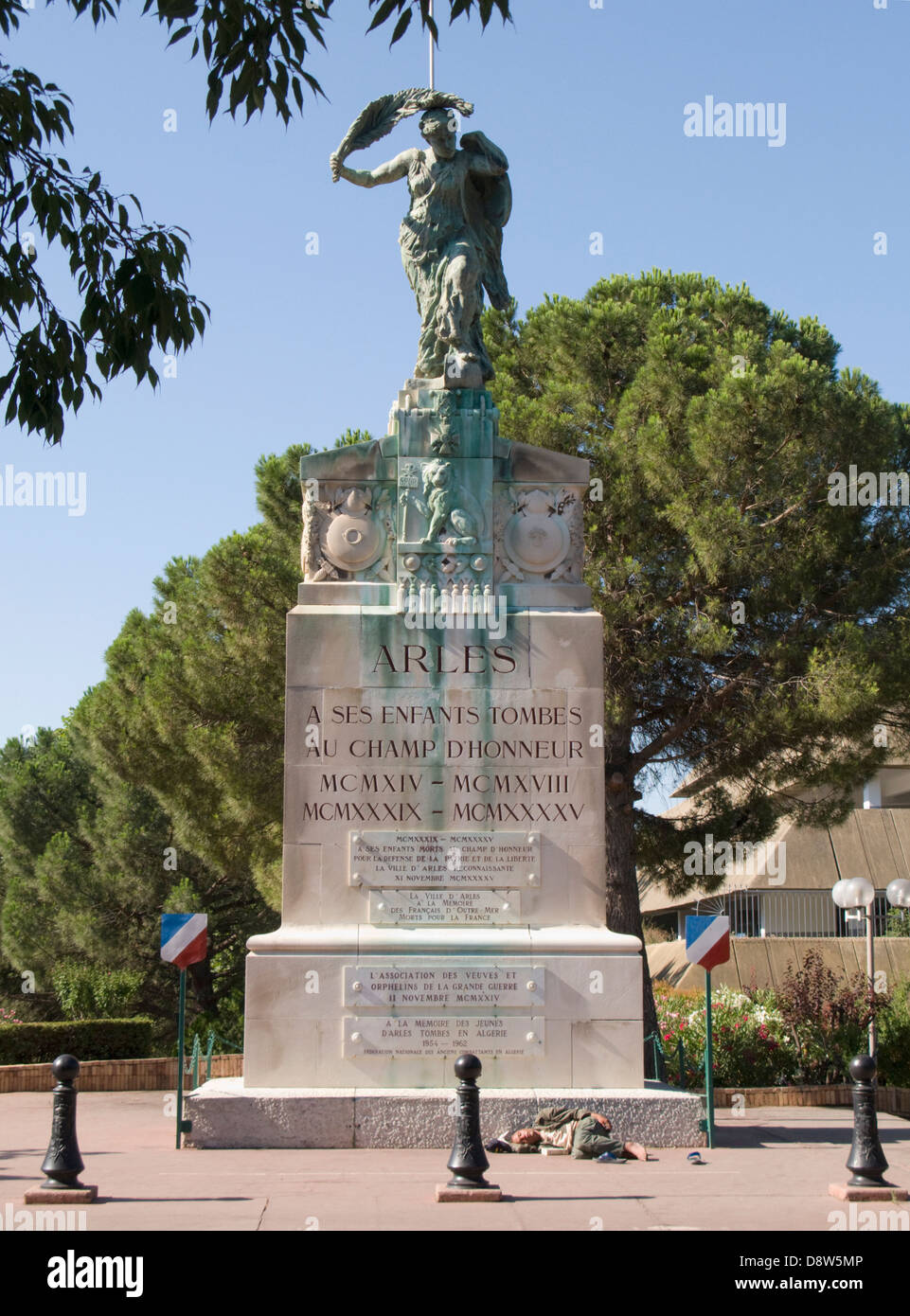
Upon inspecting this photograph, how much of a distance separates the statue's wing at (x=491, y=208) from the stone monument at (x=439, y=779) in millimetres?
21

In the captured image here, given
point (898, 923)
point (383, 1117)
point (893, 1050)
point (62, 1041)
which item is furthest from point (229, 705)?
point (898, 923)

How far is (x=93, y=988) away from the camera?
2930cm

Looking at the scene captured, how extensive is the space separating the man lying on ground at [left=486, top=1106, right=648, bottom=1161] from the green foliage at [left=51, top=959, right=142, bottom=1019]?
19.2 m

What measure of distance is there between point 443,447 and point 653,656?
7460 millimetres

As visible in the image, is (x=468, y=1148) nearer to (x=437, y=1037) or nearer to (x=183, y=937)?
(x=437, y=1037)

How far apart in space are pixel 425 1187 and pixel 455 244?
882 cm

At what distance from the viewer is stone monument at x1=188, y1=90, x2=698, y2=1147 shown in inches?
476

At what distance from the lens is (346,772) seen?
12.8 metres

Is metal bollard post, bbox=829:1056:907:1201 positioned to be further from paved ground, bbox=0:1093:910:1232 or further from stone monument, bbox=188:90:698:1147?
stone monument, bbox=188:90:698:1147

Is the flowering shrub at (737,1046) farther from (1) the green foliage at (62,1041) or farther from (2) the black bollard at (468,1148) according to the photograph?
(2) the black bollard at (468,1148)

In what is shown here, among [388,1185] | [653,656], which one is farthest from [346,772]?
[653,656]

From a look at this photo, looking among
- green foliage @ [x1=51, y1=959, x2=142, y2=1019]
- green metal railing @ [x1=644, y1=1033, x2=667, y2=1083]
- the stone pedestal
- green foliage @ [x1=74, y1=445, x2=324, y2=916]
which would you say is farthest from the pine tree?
green foliage @ [x1=51, y1=959, x2=142, y2=1019]

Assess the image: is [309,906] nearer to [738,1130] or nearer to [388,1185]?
[388,1185]
